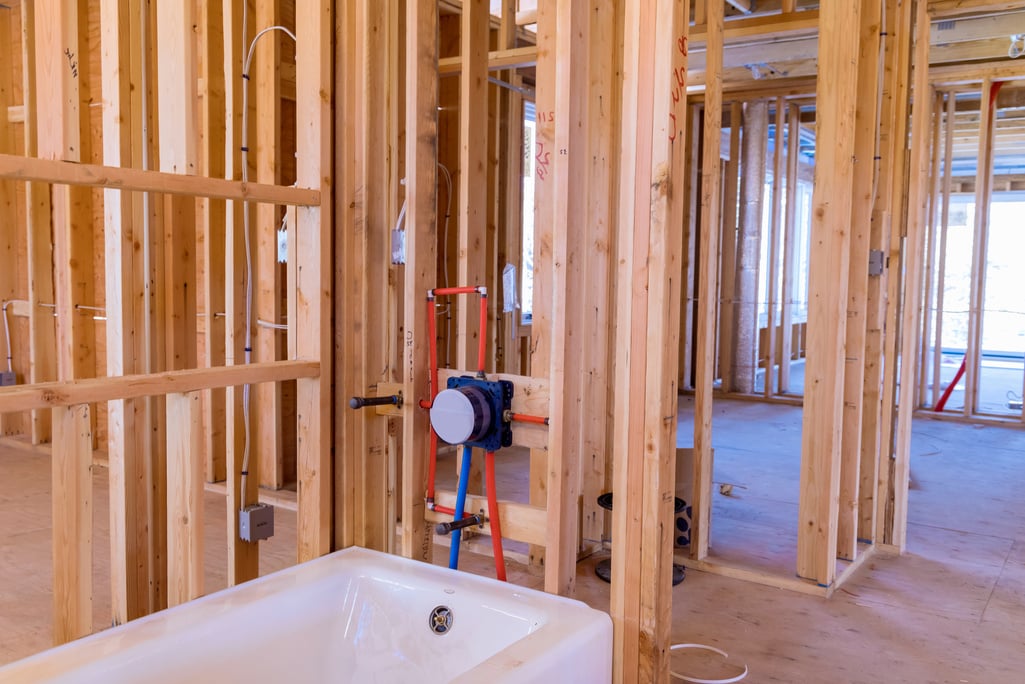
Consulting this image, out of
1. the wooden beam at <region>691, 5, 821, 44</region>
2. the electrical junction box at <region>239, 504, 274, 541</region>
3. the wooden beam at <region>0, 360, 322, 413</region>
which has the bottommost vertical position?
the electrical junction box at <region>239, 504, 274, 541</region>

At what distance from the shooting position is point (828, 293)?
3.31 m

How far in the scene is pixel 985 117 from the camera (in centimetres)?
665

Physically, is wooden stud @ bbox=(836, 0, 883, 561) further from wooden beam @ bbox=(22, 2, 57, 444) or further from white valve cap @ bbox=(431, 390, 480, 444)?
wooden beam @ bbox=(22, 2, 57, 444)

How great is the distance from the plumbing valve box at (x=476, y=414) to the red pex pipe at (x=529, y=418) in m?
0.02

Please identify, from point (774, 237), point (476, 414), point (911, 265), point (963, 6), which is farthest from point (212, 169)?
point (774, 237)

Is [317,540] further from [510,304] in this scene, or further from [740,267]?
[740,267]

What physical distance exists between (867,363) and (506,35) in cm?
263

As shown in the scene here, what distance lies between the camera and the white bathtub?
1.60m

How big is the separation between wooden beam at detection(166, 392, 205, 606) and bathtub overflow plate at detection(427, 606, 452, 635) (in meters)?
0.60

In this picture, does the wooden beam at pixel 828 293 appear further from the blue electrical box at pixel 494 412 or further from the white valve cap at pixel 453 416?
the white valve cap at pixel 453 416

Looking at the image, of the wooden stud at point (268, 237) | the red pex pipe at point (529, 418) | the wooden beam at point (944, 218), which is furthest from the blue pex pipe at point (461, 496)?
the wooden beam at point (944, 218)

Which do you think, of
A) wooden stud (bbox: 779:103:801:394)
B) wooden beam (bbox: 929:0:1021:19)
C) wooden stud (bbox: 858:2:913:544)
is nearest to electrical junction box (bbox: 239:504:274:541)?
wooden stud (bbox: 858:2:913:544)

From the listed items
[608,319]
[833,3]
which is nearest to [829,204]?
[833,3]

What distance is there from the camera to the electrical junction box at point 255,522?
271 centimetres
